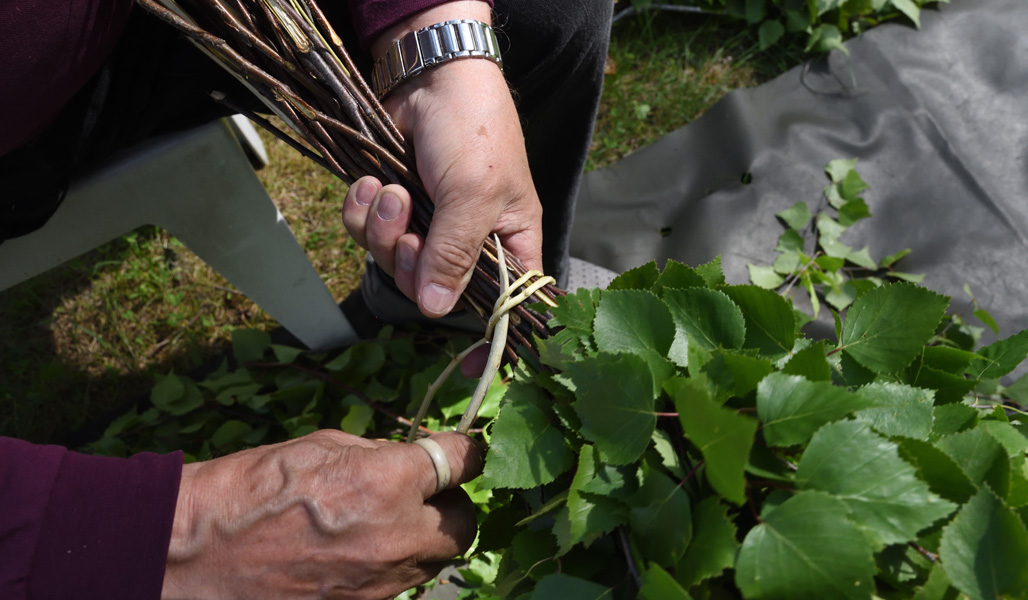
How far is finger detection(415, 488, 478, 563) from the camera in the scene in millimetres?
745

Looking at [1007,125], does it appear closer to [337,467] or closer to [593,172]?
[593,172]

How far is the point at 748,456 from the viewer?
0.53 meters

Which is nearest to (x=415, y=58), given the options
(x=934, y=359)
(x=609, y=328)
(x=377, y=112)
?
(x=377, y=112)

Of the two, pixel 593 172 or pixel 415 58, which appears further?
pixel 593 172

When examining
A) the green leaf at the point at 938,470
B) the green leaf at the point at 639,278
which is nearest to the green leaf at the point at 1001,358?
the green leaf at the point at 938,470

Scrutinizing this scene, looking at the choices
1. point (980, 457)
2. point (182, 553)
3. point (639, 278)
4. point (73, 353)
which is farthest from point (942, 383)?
point (73, 353)

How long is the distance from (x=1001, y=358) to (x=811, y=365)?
0.34 m

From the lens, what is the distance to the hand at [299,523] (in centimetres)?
69

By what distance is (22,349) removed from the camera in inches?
74.2

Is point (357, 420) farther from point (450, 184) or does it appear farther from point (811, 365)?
point (811, 365)

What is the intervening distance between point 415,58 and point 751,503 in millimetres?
781

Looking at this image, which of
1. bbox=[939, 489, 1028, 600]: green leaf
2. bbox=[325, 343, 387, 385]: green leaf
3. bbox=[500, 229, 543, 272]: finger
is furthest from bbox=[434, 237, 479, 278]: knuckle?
bbox=[325, 343, 387, 385]: green leaf

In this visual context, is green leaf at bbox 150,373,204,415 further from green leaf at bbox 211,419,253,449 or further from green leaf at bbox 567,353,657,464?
green leaf at bbox 567,353,657,464

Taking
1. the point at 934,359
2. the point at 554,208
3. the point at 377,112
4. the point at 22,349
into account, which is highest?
the point at 377,112
